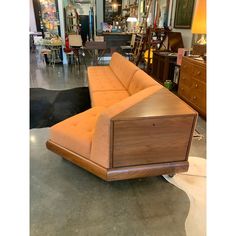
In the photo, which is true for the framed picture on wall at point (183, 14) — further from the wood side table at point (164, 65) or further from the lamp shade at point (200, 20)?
the lamp shade at point (200, 20)

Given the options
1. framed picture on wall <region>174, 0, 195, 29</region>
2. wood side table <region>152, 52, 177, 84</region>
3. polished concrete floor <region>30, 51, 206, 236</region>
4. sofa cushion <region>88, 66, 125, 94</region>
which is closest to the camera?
polished concrete floor <region>30, 51, 206, 236</region>

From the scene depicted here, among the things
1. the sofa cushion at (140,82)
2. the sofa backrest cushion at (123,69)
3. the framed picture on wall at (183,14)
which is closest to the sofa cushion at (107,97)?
the sofa cushion at (140,82)

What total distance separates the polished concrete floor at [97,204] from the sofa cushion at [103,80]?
139 centimetres

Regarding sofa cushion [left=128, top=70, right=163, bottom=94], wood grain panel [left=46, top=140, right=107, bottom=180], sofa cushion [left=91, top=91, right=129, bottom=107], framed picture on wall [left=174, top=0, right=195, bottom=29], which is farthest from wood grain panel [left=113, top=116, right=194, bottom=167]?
framed picture on wall [left=174, top=0, right=195, bottom=29]

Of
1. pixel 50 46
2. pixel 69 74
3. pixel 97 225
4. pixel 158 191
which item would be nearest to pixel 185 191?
pixel 158 191

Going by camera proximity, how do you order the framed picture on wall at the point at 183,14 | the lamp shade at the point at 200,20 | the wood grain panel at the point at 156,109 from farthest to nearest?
1. the framed picture on wall at the point at 183,14
2. the lamp shade at the point at 200,20
3. the wood grain panel at the point at 156,109

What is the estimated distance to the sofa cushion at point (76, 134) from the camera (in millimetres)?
1834

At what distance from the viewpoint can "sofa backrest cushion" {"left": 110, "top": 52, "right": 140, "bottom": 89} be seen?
317cm

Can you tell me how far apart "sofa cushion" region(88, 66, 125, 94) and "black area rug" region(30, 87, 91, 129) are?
438 mm

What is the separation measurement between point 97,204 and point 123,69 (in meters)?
2.43

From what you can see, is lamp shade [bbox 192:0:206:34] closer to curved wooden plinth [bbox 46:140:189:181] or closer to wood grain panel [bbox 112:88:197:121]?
wood grain panel [bbox 112:88:197:121]
